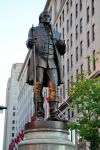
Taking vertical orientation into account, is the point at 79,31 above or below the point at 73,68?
above

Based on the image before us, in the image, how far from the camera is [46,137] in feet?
33.4

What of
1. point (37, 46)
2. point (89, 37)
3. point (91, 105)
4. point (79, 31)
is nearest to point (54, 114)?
point (37, 46)

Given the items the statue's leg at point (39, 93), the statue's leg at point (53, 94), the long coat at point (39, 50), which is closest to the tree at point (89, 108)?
the long coat at point (39, 50)

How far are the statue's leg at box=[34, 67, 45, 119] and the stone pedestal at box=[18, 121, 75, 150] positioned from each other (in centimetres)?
65

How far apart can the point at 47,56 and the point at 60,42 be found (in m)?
0.64

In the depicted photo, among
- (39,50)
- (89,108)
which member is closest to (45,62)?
(39,50)

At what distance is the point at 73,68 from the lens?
5762 cm

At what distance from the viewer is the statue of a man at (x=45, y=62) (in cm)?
1127

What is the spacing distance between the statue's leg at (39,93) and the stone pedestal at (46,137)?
65 centimetres

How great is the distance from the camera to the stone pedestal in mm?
10039

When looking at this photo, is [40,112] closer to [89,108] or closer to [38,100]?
[38,100]

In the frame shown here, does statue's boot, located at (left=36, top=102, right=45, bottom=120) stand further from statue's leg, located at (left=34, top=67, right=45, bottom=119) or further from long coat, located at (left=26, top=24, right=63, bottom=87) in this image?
long coat, located at (left=26, top=24, right=63, bottom=87)

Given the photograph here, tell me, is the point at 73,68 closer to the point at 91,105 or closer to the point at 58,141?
the point at 91,105

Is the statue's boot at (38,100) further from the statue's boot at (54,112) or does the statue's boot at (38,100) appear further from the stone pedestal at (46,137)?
the stone pedestal at (46,137)
